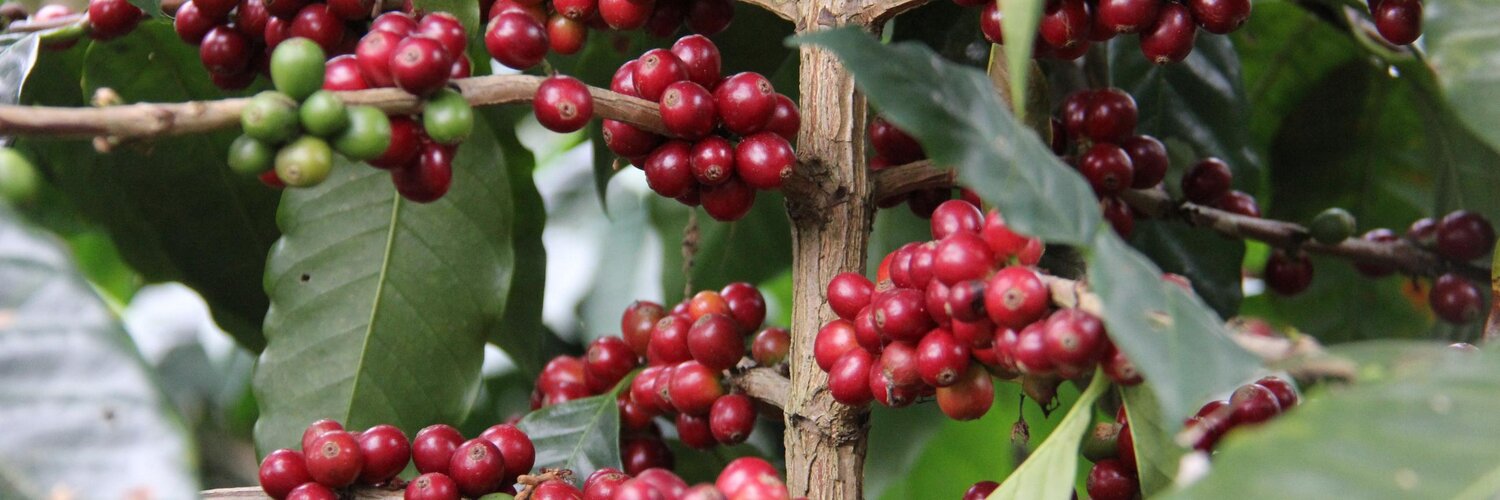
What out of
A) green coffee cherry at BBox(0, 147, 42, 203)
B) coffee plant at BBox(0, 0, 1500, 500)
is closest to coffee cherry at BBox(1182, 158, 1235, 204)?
coffee plant at BBox(0, 0, 1500, 500)

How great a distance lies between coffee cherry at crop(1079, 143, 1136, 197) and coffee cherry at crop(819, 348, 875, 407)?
1.02 ft

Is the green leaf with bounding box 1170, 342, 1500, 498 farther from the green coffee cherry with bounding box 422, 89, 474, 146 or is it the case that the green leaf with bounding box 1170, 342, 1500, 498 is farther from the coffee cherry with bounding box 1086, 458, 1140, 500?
the green coffee cherry with bounding box 422, 89, 474, 146

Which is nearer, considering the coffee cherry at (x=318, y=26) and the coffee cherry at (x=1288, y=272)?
the coffee cherry at (x=318, y=26)

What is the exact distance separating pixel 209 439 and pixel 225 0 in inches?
52.5

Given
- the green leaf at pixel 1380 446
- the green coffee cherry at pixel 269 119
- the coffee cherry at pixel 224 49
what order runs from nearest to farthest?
1. the green leaf at pixel 1380 446
2. the green coffee cherry at pixel 269 119
3. the coffee cherry at pixel 224 49

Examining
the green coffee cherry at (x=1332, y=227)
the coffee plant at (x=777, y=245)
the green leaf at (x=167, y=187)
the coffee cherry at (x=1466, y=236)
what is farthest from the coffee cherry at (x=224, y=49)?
the coffee cherry at (x=1466, y=236)

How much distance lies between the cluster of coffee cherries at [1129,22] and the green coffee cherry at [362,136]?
36 cm

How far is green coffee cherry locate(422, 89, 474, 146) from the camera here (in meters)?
0.62

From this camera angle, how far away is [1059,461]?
62 cm

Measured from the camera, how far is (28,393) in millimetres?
504

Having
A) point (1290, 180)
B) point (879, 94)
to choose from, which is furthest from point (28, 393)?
point (1290, 180)

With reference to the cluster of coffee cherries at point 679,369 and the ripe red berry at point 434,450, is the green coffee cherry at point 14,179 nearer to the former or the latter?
the ripe red berry at point 434,450

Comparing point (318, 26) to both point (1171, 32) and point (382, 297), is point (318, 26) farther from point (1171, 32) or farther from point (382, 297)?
point (1171, 32)

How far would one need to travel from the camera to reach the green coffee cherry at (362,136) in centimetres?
59
